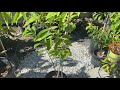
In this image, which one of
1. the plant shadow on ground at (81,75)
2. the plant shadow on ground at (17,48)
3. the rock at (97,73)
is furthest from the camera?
the plant shadow on ground at (17,48)

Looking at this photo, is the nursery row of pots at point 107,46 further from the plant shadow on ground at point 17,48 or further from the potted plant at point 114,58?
the plant shadow on ground at point 17,48

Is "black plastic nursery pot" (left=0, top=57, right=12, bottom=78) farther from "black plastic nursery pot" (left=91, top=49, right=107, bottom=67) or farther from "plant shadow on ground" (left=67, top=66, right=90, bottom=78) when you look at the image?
"black plastic nursery pot" (left=91, top=49, right=107, bottom=67)

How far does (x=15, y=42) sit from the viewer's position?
12.2ft

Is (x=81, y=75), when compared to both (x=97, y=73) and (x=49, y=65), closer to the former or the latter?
(x=97, y=73)

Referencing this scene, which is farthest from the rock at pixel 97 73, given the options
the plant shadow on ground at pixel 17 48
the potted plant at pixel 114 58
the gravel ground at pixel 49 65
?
the plant shadow on ground at pixel 17 48

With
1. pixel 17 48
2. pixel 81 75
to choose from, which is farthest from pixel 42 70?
pixel 17 48

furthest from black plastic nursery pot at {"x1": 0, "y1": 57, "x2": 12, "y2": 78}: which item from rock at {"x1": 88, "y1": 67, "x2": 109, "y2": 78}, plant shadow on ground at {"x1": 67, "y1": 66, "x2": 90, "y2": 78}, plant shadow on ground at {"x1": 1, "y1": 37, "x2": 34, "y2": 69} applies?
rock at {"x1": 88, "y1": 67, "x2": 109, "y2": 78}

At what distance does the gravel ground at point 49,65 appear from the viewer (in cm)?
306

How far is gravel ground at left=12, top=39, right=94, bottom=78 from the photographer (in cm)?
306

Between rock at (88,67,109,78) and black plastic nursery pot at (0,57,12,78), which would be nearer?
black plastic nursery pot at (0,57,12,78)

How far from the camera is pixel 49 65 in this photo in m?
3.22
